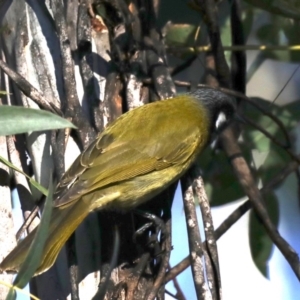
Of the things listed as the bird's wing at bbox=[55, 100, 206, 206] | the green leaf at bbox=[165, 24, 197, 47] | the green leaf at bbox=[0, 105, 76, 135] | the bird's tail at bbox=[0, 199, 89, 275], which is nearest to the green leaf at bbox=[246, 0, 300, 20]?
the green leaf at bbox=[165, 24, 197, 47]

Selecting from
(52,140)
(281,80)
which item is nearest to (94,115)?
(52,140)

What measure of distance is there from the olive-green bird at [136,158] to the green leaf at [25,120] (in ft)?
2.40

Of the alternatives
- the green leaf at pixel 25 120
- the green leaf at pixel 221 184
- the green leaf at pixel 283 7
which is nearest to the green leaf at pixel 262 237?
the green leaf at pixel 221 184

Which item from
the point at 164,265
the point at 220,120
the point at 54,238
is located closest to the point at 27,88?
the point at 54,238

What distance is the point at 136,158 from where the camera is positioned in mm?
3033

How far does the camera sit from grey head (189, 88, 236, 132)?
340 centimetres

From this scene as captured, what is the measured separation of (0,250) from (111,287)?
41 centimetres

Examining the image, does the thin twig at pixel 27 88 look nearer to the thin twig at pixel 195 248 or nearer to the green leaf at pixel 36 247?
the thin twig at pixel 195 248

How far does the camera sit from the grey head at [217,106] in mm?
3398

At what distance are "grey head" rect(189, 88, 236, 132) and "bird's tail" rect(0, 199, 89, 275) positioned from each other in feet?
3.18

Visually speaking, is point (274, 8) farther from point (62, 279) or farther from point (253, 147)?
point (62, 279)

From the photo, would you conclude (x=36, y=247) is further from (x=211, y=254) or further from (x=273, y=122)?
(x=273, y=122)

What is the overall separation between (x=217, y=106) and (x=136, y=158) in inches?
25.1

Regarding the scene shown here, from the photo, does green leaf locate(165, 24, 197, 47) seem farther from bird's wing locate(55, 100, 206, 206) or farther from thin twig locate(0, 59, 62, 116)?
thin twig locate(0, 59, 62, 116)
